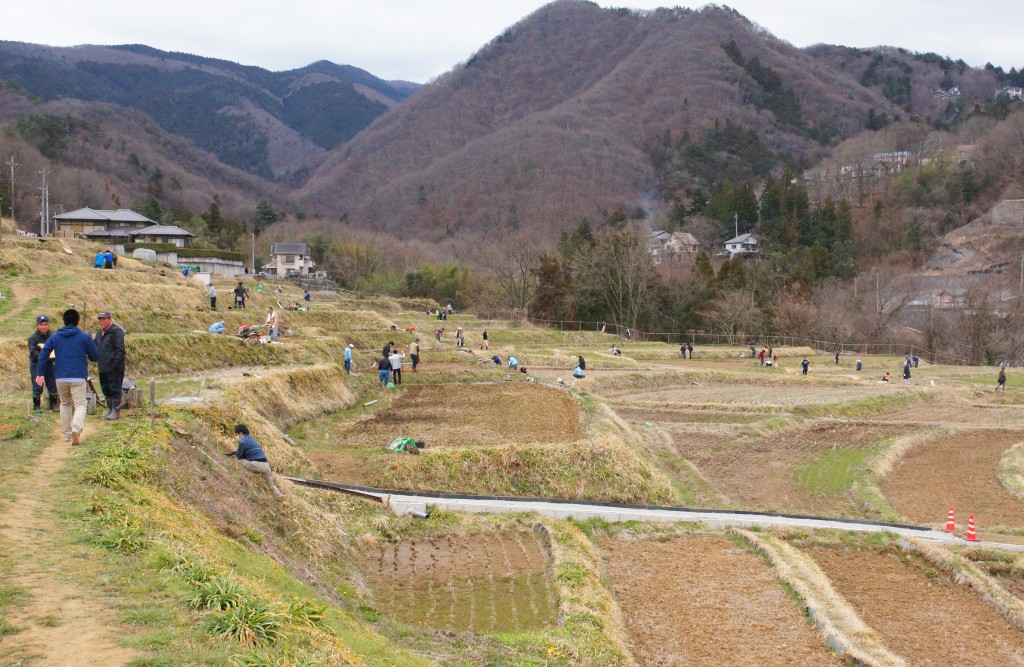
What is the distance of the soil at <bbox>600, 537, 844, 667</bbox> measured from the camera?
10508mm

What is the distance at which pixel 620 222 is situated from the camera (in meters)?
110

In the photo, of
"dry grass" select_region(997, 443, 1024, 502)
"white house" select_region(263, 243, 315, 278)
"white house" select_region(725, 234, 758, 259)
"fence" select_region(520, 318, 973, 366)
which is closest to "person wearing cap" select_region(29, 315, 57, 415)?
"dry grass" select_region(997, 443, 1024, 502)

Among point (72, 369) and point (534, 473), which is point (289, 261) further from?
point (72, 369)

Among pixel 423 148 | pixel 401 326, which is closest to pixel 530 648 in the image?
pixel 401 326

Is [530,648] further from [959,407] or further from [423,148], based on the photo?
→ [423,148]

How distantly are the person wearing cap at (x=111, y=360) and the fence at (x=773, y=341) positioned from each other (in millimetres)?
54516

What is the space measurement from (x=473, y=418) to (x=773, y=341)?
164 ft

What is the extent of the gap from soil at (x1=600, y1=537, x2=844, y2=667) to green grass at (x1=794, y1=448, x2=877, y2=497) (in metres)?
7.90

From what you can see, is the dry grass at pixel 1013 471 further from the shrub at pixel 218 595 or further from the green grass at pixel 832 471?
the shrub at pixel 218 595

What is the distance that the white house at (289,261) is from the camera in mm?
79500

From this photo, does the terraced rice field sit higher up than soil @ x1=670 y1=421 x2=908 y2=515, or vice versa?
the terraced rice field

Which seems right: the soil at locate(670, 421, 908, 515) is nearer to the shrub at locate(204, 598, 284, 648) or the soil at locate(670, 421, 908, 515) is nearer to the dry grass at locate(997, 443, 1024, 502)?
the dry grass at locate(997, 443, 1024, 502)

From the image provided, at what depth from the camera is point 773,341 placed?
67875mm

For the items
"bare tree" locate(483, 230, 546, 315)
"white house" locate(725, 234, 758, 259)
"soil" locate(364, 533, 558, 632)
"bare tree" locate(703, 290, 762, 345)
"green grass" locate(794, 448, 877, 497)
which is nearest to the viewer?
"soil" locate(364, 533, 558, 632)
